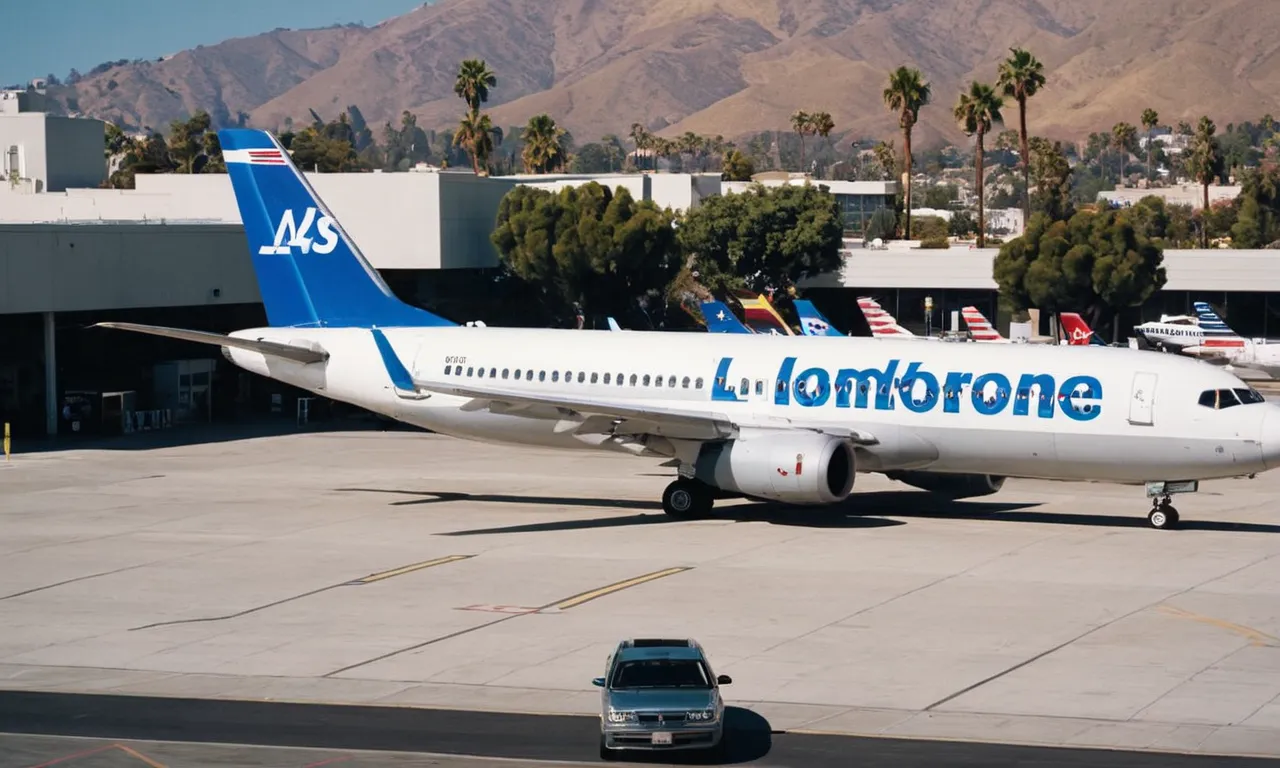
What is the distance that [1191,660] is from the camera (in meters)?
27.1

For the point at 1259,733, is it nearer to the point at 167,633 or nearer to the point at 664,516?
the point at 167,633

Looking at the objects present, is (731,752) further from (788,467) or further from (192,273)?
(192,273)

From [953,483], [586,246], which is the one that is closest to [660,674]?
[953,483]

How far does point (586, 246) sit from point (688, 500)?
2163 inches

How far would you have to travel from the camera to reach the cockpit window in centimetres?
3856

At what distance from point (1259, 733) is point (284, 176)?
34.5 m

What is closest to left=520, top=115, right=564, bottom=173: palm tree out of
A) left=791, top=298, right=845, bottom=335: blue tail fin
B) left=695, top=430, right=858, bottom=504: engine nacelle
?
left=791, top=298, right=845, bottom=335: blue tail fin

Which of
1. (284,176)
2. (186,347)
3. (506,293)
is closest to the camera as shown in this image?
(284,176)

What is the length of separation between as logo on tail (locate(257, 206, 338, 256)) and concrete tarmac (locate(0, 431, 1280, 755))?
686 cm

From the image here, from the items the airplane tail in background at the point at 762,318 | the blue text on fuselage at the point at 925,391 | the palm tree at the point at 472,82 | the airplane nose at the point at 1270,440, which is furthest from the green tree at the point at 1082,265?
the airplane nose at the point at 1270,440

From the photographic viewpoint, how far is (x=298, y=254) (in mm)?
49438

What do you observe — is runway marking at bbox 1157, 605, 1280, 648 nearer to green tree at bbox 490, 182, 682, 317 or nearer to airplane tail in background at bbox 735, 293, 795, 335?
airplane tail in background at bbox 735, 293, 795, 335

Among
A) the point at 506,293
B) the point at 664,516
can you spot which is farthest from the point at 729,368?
the point at 506,293

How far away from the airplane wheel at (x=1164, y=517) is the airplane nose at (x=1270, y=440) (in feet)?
9.72
